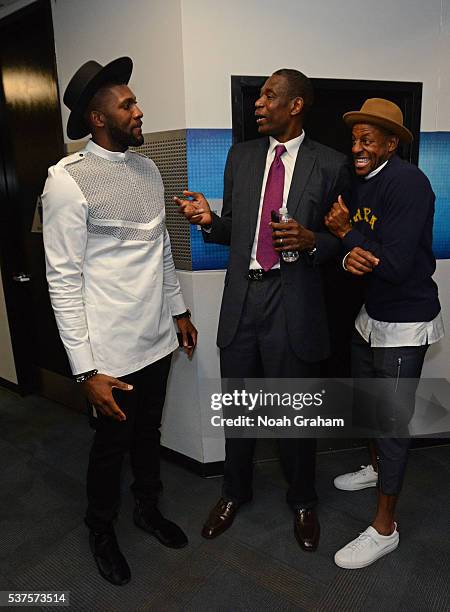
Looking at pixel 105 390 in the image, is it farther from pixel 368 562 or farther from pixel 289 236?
pixel 368 562

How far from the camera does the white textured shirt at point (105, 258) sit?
69.7 inches

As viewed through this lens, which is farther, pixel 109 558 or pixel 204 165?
pixel 204 165

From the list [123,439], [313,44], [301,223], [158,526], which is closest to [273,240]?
Result: [301,223]

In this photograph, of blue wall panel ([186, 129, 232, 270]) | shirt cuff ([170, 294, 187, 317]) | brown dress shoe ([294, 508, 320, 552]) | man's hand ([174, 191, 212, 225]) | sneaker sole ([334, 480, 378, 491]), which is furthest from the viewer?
sneaker sole ([334, 480, 378, 491])

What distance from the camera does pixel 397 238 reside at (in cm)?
188

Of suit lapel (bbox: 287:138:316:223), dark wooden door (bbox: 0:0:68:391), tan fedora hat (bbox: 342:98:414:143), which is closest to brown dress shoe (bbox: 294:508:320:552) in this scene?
suit lapel (bbox: 287:138:316:223)

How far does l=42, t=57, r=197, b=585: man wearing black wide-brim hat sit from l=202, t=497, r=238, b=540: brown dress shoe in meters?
0.40

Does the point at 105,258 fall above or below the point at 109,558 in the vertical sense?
above

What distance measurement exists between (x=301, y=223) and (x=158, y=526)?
151 cm

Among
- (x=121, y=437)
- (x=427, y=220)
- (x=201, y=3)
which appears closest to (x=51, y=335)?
(x=121, y=437)

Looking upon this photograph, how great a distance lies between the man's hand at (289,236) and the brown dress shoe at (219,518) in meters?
1.27

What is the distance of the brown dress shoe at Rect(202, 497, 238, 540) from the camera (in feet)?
Answer: 7.43

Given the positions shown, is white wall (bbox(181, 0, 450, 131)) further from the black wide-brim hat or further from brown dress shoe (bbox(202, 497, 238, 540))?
brown dress shoe (bbox(202, 497, 238, 540))

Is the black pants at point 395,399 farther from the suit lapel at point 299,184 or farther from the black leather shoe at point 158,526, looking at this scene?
the black leather shoe at point 158,526
